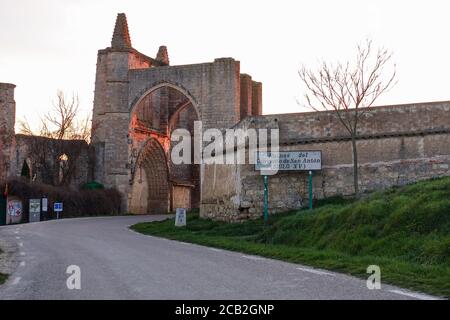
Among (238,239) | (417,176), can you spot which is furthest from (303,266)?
(417,176)

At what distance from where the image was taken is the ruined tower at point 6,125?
41094mm

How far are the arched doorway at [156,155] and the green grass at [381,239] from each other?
30.6 m

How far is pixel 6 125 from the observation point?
42.0 metres

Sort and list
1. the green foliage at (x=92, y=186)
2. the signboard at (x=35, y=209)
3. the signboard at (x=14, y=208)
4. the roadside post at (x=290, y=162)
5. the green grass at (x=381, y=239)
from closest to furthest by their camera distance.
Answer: the green grass at (x=381, y=239)
the roadside post at (x=290, y=162)
the signboard at (x=14, y=208)
the signboard at (x=35, y=209)
the green foliage at (x=92, y=186)

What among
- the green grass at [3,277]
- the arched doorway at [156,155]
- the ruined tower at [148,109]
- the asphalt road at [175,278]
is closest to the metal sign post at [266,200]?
the asphalt road at [175,278]

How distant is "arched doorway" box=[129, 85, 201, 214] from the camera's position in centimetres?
4940

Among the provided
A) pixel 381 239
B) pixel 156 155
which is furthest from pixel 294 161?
pixel 156 155

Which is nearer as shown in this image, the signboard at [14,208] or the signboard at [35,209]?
the signboard at [14,208]

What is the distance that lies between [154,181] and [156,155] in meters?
2.21

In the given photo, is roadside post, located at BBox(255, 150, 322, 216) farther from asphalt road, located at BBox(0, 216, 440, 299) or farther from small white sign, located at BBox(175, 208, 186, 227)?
asphalt road, located at BBox(0, 216, 440, 299)

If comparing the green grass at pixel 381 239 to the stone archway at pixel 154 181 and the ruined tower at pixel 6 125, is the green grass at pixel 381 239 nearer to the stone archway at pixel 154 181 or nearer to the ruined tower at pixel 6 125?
the ruined tower at pixel 6 125

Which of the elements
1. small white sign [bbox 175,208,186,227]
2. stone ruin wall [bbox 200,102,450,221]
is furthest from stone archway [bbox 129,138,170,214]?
stone ruin wall [bbox 200,102,450,221]

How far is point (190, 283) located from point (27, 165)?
36.6 metres
